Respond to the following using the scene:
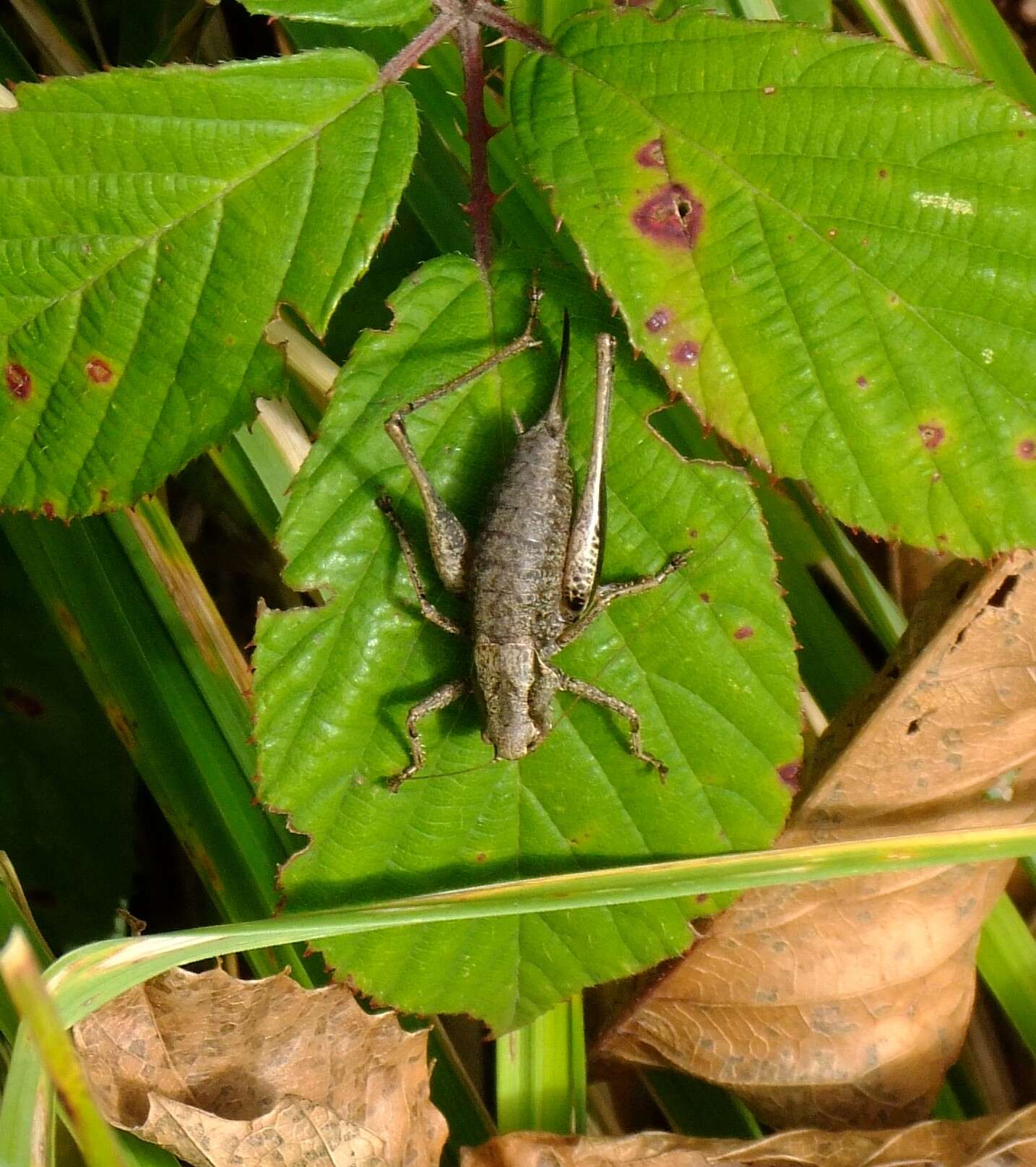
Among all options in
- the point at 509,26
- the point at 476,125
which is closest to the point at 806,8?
the point at 509,26

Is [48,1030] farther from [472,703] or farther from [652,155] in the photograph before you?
[652,155]

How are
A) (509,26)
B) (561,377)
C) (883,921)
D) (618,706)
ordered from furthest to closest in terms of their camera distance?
(883,921)
(618,706)
(561,377)
(509,26)

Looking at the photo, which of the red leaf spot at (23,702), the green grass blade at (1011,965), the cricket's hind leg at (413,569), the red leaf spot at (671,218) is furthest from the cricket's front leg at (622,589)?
the red leaf spot at (23,702)

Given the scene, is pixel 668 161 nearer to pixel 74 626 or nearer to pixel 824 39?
pixel 824 39

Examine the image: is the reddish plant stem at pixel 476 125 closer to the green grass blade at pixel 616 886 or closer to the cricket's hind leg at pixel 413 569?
the cricket's hind leg at pixel 413 569

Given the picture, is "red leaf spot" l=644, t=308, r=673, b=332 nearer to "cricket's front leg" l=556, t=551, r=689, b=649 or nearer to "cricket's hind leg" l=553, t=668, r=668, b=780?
"cricket's front leg" l=556, t=551, r=689, b=649

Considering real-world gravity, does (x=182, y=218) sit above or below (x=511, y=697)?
above
